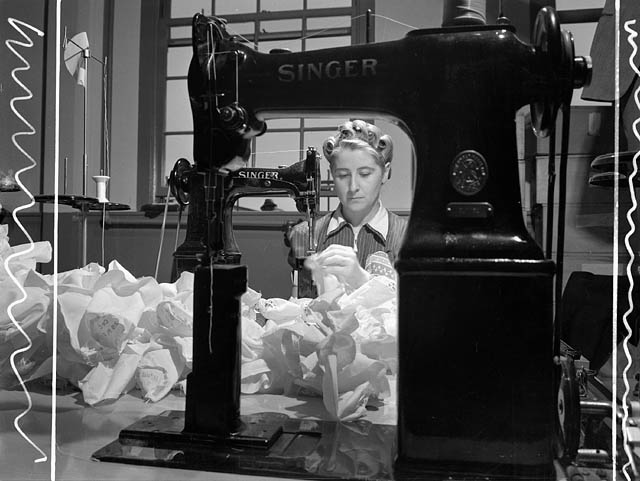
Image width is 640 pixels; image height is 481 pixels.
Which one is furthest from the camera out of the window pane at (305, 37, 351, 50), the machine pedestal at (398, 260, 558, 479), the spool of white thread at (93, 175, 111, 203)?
the spool of white thread at (93, 175, 111, 203)

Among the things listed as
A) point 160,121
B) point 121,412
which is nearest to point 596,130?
point 160,121

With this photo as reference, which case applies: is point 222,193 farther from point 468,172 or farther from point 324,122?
point 468,172

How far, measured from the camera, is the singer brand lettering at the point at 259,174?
0.64 meters

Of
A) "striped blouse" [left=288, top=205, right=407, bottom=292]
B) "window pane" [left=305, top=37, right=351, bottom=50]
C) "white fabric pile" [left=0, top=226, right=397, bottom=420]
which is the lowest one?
"white fabric pile" [left=0, top=226, right=397, bottom=420]

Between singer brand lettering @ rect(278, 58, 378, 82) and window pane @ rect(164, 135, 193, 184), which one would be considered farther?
window pane @ rect(164, 135, 193, 184)

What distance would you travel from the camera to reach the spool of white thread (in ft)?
2.29

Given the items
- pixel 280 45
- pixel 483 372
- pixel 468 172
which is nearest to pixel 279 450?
pixel 483 372

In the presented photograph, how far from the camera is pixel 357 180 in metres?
0.72

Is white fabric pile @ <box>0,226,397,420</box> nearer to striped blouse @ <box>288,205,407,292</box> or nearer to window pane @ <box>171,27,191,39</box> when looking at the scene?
striped blouse @ <box>288,205,407,292</box>

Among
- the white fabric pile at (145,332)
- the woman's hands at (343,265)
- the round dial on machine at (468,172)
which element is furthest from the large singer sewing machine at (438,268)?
the woman's hands at (343,265)

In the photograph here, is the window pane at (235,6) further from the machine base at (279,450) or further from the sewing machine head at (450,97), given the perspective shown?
the machine base at (279,450)

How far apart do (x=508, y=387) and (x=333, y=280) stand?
328 mm

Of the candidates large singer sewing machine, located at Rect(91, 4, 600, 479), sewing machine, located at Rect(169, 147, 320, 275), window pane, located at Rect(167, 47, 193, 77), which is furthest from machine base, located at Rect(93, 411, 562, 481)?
window pane, located at Rect(167, 47, 193, 77)

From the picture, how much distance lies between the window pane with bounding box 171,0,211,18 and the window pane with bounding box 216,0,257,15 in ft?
0.04
